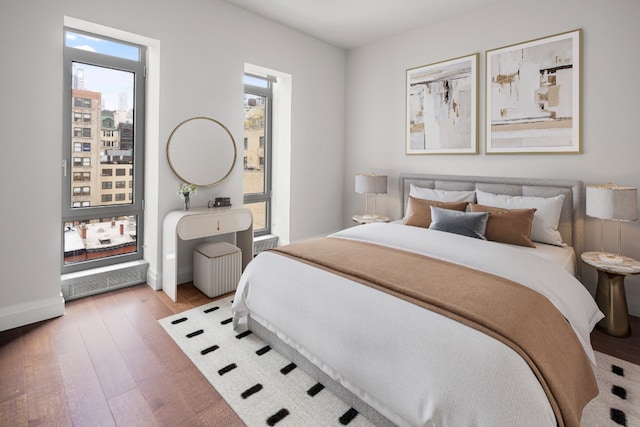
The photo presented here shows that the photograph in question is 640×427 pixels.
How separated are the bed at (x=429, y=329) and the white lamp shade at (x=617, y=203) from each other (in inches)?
16.7

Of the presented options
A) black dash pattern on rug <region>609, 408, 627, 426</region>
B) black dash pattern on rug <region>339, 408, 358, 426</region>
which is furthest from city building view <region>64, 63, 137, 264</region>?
black dash pattern on rug <region>609, 408, 627, 426</region>

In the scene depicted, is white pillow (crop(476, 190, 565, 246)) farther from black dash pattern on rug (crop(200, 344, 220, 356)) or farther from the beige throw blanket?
black dash pattern on rug (crop(200, 344, 220, 356))

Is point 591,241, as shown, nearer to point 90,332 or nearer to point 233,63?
point 233,63

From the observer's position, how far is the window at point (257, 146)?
4172mm

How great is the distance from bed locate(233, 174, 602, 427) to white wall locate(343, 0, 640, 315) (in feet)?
2.82

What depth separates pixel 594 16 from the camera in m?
2.83

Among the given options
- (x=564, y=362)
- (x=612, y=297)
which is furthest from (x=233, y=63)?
(x=612, y=297)

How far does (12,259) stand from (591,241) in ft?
15.2

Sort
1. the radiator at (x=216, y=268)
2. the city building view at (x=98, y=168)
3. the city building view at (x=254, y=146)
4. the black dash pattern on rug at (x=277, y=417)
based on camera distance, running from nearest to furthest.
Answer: the black dash pattern on rug at (x=277, y=417)
the city building view at (x=98, y=168)
the radiator at (x=216, y=268)
the city building view at (x=254, y=146)

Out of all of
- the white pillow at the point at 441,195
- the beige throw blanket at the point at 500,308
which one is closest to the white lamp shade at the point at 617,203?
the white pillow at the point at 441,195

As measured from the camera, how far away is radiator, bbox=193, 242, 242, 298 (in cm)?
308

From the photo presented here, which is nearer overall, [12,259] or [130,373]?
[130,373]

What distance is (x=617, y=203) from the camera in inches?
95.7

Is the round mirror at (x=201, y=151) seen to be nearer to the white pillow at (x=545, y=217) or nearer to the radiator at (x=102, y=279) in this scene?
the radiator at (x=102, y=279)
